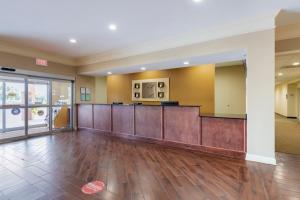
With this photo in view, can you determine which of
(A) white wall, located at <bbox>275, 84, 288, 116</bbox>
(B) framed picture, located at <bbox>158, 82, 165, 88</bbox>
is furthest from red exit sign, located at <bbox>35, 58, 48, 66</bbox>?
(A) white wall, located at <bbox>275, 84, 288, 116</bbox>

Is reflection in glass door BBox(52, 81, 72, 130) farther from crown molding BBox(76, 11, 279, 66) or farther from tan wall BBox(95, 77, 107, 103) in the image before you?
tan wall BBox(95, 77, 107, 103)

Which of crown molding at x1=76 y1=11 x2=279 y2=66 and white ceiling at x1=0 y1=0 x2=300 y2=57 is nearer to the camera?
white ceiling at x1=0 y1=0 x2=300 y2=57

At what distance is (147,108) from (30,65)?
14.4 feet

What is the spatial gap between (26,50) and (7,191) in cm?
496

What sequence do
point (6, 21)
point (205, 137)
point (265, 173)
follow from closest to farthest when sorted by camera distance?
point (265, 173)
point (6, 21)
point (205, 137)

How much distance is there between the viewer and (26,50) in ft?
18.8

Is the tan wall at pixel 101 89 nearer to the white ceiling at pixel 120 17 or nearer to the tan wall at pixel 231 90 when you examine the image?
the white ceiling at pixel 120 17

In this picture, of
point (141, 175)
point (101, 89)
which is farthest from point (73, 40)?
point (101, 89)

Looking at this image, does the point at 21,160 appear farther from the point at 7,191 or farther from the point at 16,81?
the point at 16,81

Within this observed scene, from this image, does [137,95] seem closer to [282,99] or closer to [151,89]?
[151,89]

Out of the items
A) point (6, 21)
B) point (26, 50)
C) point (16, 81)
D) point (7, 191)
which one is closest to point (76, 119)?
point (16, 81)

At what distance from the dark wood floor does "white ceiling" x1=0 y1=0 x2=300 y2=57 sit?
3126mm

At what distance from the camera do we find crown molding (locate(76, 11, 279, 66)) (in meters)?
3.60

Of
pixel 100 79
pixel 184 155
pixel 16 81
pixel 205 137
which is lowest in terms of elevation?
pixel 184 155
